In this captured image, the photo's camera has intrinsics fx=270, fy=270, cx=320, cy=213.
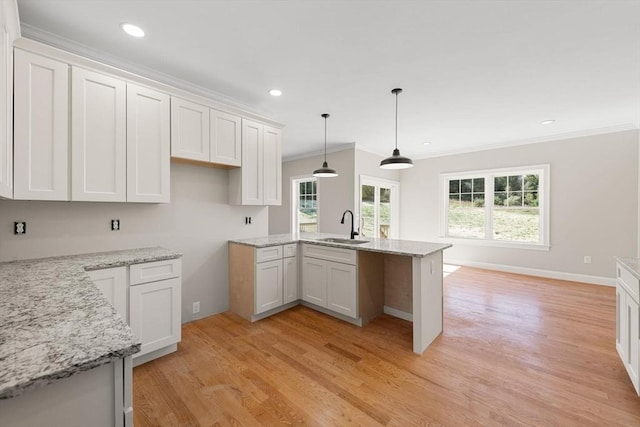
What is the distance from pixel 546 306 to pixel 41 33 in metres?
5.96

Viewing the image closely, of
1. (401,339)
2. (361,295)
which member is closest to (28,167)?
(361,295)

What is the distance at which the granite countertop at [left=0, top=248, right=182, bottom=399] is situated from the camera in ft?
2.24

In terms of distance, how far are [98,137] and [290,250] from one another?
2.21m

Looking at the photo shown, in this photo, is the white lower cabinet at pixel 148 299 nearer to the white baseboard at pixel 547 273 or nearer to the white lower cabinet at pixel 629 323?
the white lower cabinet at pixel 629 323

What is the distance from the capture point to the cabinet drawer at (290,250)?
343 centimetres

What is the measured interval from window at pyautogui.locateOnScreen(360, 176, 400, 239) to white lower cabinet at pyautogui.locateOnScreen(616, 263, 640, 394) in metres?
3.95

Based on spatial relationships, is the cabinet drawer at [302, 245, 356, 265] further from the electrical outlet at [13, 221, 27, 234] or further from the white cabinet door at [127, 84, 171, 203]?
the electrical outlet at [13, 221, 27, 234]

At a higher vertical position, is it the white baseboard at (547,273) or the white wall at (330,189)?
the white wall at (330,189)

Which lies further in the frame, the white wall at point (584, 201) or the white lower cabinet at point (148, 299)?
the white wall at point (584, 201)

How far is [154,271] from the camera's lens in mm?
2330

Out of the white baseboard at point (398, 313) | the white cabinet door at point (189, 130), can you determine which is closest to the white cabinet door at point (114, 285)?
the white cabinet door at point (189, 130)

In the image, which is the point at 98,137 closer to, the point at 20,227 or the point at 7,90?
the point at 7,90

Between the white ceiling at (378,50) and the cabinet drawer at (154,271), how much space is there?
6.04ft

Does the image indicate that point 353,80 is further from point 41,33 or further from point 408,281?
point 41,33
